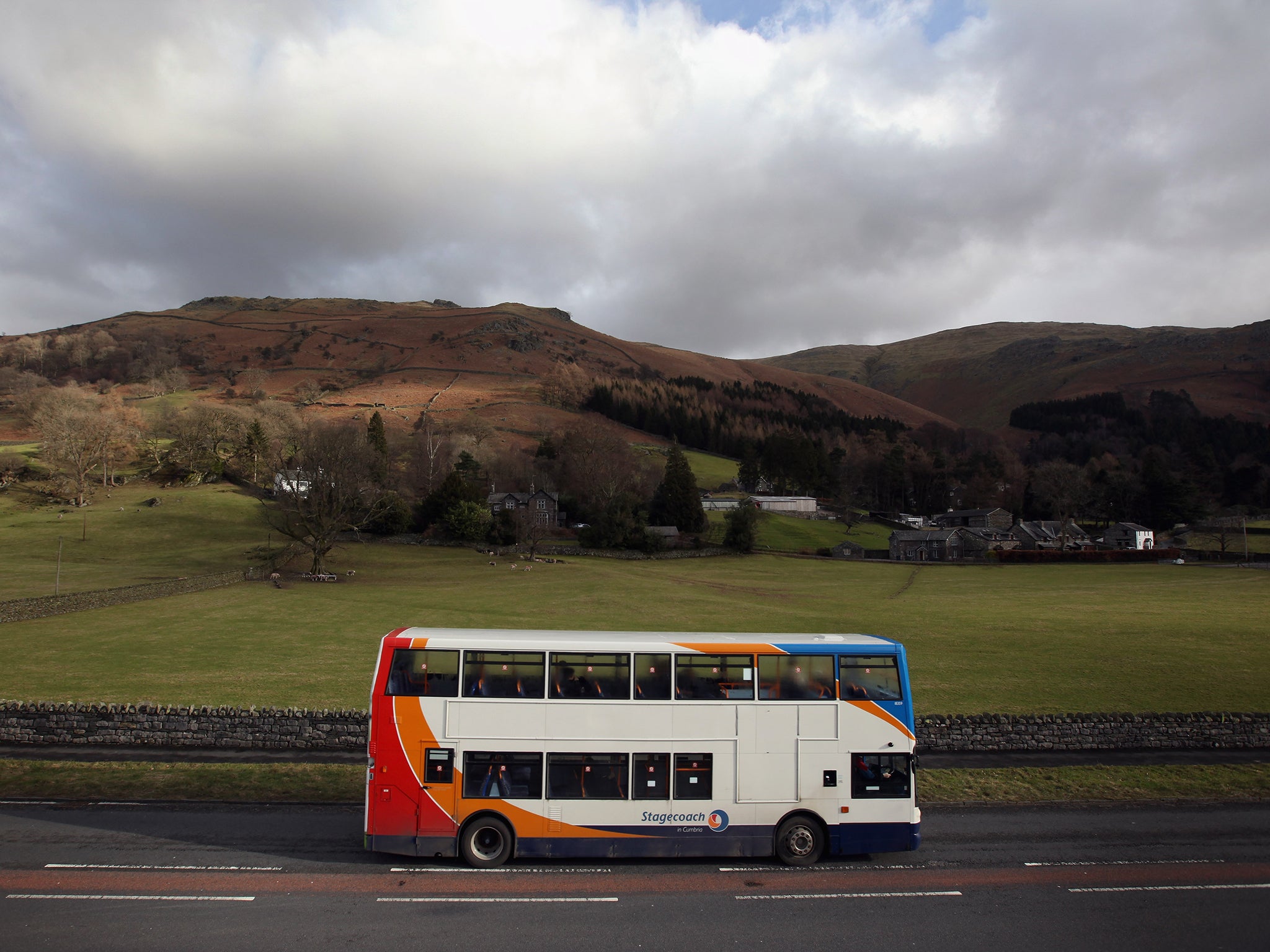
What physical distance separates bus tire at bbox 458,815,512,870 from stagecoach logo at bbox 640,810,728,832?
298cm


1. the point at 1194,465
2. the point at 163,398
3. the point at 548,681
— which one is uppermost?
the point at 163,398

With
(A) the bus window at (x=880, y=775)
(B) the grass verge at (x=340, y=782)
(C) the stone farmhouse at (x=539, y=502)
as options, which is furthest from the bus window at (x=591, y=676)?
(C) the stone farmhouse at (x=539, y=502)

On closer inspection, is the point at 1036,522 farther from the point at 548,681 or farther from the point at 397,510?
the point at 548,681

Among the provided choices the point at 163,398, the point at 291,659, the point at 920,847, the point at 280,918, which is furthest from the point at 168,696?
the point at 163,398

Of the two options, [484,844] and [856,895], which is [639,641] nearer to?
[484,844]

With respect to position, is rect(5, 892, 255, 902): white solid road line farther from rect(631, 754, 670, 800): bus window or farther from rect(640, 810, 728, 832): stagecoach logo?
rect(640, 810, 728, 832): stagecoach logo

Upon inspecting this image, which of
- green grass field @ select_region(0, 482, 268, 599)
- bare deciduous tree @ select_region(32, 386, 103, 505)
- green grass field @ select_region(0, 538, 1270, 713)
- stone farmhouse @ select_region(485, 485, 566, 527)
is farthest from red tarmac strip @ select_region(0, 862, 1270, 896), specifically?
bare deciduous tree @ select_region(32, 386, 103, 505)

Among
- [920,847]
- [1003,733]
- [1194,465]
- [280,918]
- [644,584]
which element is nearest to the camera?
[280,918]

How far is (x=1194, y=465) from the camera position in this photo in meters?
153

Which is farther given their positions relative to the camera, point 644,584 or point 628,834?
point 644,584

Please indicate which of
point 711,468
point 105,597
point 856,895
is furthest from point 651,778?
point 711,468

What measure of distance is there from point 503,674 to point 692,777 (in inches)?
180

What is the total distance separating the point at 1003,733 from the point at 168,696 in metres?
31.6

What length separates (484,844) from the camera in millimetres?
15031
